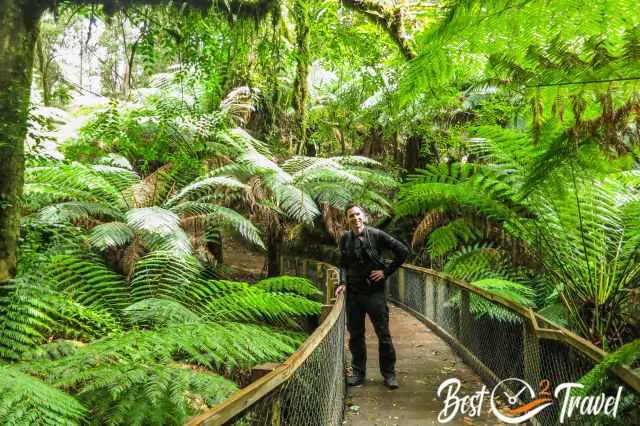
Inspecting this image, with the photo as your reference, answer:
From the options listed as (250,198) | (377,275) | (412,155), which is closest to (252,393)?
(377,275)

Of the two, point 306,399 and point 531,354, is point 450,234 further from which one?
point 306,399

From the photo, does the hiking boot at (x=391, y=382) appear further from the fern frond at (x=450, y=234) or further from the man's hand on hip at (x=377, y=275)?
the fern frond at (x=450, y=234)

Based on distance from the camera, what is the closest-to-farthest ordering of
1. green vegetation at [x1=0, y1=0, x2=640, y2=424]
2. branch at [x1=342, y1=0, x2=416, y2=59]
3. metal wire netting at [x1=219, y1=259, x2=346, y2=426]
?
metal wire netting at [x1=219, y1=259, x2=346, y2=426]
green vegetation at [x1=0, y1=0, x2=640, y2=424]
branch at [x1=342, y1=0, x2=416, y2=59]

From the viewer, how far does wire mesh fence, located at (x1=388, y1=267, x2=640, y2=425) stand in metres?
A: 2.66

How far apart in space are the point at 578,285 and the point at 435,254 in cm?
119

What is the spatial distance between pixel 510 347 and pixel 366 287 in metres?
1.23

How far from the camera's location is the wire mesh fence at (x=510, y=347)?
2662mm

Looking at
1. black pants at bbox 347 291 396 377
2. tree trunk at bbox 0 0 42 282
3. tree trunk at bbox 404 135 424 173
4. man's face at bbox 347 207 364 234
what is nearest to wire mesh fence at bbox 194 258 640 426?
black pants at bbox 347 291 396 377

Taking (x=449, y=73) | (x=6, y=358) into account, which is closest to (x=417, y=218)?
(x=449, y=73)

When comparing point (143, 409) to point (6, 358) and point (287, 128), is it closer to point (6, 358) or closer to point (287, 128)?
point (6, 358)

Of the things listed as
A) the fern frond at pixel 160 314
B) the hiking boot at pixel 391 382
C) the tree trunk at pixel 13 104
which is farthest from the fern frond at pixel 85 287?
the hiking boot at pixel 391 382

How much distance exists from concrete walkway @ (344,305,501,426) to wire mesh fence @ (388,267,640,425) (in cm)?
17

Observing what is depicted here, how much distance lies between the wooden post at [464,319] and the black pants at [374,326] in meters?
1.25

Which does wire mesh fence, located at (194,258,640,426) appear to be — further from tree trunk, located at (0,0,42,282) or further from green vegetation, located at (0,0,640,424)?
tree trunk, located at (0,0,42,282)
